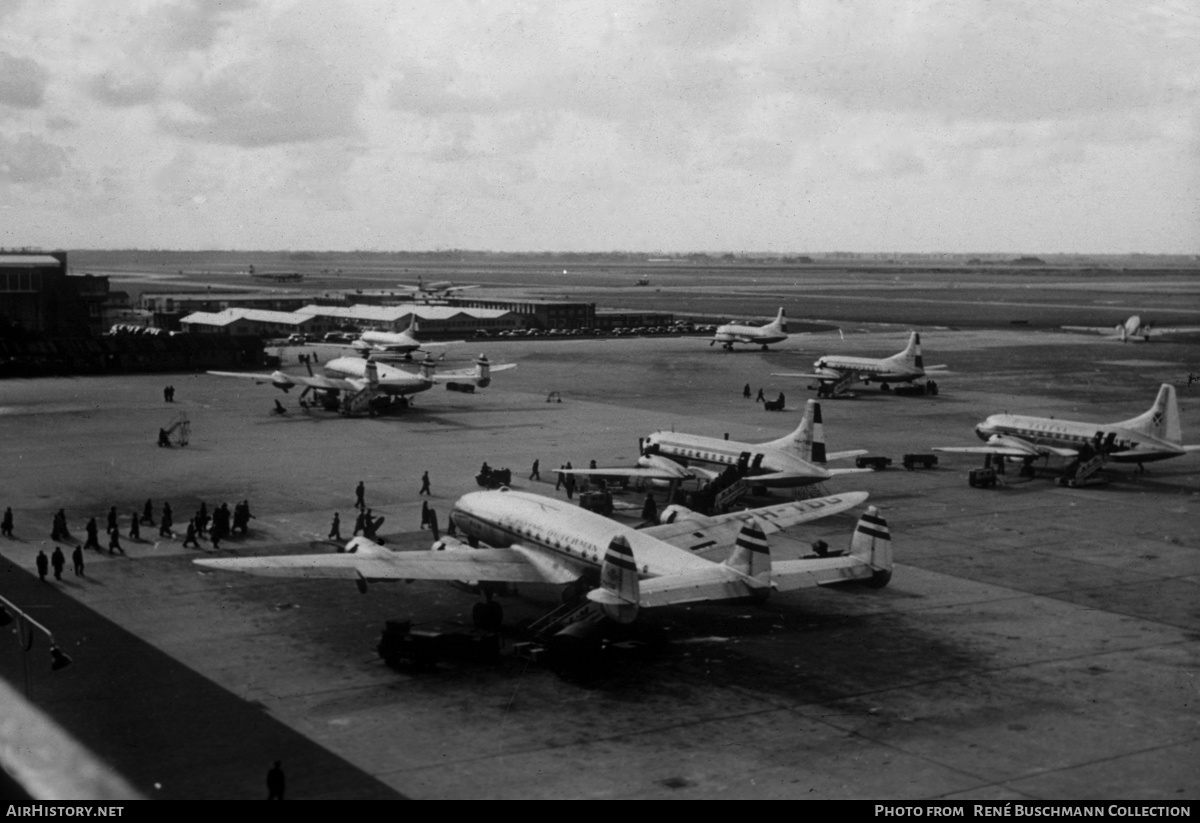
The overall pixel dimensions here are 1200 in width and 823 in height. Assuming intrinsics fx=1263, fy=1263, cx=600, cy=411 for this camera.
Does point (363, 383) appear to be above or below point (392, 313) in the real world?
below

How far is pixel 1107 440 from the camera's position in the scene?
69.9 metres

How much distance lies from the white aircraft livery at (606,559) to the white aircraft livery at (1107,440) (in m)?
26.4

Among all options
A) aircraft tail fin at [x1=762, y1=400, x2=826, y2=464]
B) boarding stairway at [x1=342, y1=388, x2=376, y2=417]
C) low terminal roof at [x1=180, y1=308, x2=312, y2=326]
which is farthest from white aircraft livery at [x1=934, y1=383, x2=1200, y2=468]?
low terminal roof at [x1=180, y1=308, x2=312, y2=326]

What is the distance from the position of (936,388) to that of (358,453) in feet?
183

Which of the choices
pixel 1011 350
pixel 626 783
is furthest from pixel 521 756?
pixel 1011 350

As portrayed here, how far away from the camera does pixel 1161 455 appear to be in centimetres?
6950

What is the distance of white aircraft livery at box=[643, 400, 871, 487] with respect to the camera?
62656 millimetres

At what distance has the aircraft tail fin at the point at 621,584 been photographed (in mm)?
36469

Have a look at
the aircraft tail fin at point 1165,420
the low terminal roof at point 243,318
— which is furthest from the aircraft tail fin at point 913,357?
the low terminal roof at point 243,318

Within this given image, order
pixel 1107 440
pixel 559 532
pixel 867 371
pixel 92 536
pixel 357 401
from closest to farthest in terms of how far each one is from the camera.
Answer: pixel 559 532 → pixel 92 536 → pixel 1107 440 → pixel 357 401 → pixel 867 371

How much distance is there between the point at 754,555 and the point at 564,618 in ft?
20.6

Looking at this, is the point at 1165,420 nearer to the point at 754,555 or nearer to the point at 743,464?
the point at 743,464

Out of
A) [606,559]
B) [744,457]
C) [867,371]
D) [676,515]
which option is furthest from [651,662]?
[867,371]

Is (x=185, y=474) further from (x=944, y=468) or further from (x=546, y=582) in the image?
(x=944, y=468)
